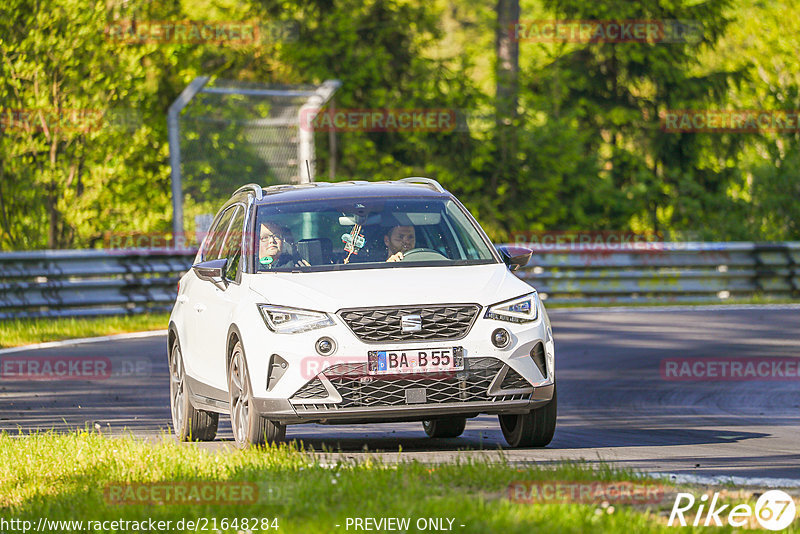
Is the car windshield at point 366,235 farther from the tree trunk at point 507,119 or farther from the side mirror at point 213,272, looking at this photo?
the tree trunk at point 507,119

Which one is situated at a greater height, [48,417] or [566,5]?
[566,5]

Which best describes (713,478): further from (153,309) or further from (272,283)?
(153,309)

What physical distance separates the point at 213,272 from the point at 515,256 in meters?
1.94

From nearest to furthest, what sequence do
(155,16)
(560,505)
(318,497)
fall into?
(560,505), (318,497), (155,16)

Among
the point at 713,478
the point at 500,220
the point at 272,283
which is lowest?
the point at 500,220

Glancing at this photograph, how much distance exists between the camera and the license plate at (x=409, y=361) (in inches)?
335

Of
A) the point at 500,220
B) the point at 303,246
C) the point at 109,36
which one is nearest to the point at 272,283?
the point at 303,246

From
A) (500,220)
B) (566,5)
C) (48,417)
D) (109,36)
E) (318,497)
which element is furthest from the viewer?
(566,5)

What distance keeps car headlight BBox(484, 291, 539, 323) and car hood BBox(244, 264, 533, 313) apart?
42 mm

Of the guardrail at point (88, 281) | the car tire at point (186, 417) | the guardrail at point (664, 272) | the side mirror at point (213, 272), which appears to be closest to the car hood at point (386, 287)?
the side mirror at point (213, 272)

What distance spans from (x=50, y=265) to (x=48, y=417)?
928cm

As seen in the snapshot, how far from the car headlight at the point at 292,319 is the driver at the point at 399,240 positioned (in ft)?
3.51

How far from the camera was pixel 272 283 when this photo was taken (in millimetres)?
9008

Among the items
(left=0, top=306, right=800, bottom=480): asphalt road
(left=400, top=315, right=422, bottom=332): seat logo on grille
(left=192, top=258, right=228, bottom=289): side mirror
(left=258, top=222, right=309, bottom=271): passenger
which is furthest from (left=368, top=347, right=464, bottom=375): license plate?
(left=192, top=258, right=228, bottom=289): side mirror
